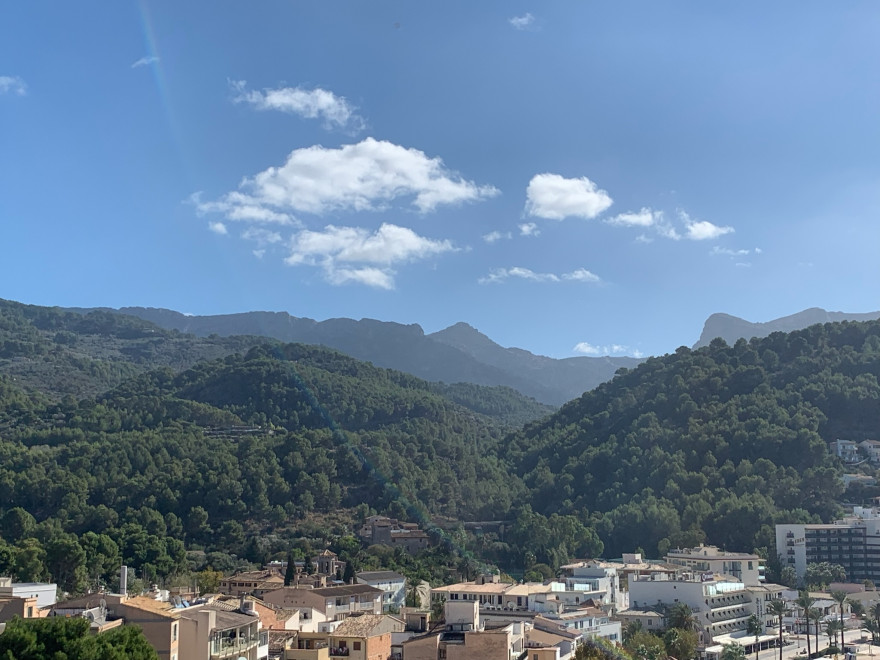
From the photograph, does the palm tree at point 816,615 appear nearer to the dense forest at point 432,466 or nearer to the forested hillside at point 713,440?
the dense forest at point 432,466

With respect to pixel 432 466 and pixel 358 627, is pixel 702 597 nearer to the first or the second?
pixel 358 627

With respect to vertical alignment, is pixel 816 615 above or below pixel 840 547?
below

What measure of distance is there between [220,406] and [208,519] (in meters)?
47.7

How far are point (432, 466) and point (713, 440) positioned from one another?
1245 inches

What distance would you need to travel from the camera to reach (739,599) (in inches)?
2388

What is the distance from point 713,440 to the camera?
10300 cm

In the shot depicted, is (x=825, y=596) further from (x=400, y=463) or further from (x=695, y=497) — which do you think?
(x=400, y=463)

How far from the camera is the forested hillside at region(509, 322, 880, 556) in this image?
8806 centimetres

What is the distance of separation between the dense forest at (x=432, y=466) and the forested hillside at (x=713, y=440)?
23cm

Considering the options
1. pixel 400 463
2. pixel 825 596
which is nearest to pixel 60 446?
pixel 400 463

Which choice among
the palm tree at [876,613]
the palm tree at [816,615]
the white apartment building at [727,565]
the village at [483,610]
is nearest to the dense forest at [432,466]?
the village at [483,610]

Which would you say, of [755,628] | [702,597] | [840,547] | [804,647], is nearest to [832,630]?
[804,647]

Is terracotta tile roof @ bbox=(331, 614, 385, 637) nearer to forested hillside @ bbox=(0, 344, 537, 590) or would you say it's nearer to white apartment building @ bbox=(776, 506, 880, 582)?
forested hillside @ bbox=(0, 344, 537, 590)

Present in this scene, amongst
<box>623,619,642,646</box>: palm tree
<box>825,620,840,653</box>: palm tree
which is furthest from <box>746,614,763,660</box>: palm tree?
<box>623,619,642,646</box>: palm tree
